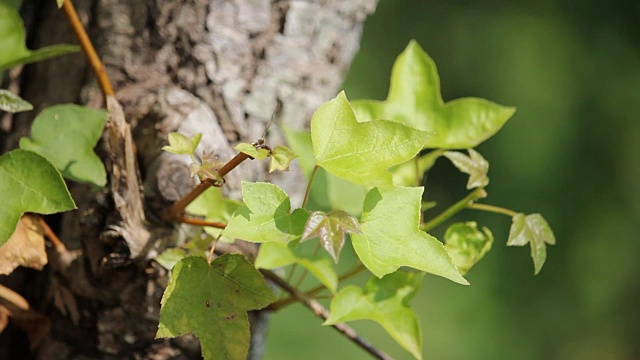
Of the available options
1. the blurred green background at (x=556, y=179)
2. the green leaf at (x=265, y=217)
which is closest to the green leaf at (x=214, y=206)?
the green leaf at (x=265, y=217)

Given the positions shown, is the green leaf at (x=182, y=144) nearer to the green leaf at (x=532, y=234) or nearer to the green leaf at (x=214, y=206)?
the green leaf at (x=214, y=206)

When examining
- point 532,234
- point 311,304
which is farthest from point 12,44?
point 532,234

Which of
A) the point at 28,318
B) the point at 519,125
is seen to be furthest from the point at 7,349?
the point at 519,125

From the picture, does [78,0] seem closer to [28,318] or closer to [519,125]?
[28,318]

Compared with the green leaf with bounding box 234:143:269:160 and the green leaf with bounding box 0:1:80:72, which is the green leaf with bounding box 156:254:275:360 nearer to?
the green leaf with bounding box 234:143:269:160

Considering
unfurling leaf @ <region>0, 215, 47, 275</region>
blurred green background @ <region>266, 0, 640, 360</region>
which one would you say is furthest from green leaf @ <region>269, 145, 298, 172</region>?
blurred green background @ <region>266, 0, 640, 360</region>
